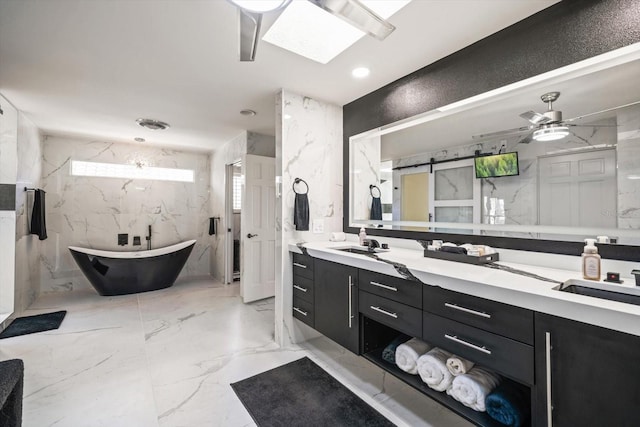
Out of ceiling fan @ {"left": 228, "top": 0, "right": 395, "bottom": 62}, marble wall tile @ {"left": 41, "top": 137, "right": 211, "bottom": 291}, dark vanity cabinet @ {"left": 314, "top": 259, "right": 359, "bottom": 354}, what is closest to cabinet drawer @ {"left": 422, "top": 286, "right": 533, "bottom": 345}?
dark vanity cabinet @ {"left": 314, "top": 259, "right": 359, "bottom": 354}

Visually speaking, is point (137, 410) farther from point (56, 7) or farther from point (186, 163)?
point (186, 163)

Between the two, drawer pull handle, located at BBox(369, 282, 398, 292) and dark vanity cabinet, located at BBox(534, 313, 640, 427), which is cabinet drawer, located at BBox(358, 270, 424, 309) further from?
dark vanity cabinet, located at BBox(534, 313, 640, 427)

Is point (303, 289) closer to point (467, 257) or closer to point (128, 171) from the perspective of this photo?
point (467, 257)

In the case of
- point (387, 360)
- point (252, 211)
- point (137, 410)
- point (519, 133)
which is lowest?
point (137, 410)

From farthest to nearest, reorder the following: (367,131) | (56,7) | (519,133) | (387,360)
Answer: (367,131)
(387,360)
(519,133)
(56,7)

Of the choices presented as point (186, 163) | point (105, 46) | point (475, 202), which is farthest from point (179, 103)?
point (475, 202)

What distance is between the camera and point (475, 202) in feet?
6.45

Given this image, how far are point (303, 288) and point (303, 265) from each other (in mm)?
207

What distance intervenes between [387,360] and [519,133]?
5.45 feet

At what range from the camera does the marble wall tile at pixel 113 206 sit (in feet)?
14.4

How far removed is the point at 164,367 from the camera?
2.30 m

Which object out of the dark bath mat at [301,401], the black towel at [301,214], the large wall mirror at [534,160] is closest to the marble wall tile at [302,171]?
the black towel at [301,214]

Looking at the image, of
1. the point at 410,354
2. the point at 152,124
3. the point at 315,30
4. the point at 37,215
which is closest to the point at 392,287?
the point at 410,354

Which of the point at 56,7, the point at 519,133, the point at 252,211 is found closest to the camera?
the point at 56,7
